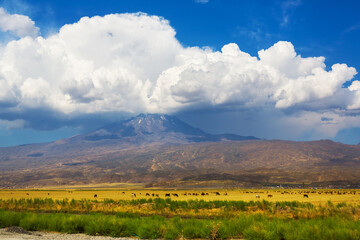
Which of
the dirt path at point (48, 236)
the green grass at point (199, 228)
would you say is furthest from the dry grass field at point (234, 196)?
the dirt path at point (48, 236)

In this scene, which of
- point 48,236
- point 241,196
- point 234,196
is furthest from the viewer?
point 241,196

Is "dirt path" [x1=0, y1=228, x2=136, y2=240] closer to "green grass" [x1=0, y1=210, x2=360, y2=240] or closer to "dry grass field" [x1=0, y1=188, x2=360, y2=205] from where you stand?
"green grass" [x1=0, y1=210, x2=360, y2=240]

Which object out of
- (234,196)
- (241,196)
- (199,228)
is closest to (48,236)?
(199,228)

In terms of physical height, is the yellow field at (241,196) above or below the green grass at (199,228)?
below

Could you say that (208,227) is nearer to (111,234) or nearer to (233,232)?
(233,232)

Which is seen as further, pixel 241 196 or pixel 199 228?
pixel 241 196

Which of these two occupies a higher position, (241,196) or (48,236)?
(48,236)

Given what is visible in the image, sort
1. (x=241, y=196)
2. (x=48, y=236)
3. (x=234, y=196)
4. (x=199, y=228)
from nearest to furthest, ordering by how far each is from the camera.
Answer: (x=199, y=228)
(x=48, y=236)
(x=234, y=196)
(x=241, y=196)

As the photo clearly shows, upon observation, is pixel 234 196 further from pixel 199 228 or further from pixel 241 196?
pixel 199 228

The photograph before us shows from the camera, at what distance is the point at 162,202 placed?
43.1 meters

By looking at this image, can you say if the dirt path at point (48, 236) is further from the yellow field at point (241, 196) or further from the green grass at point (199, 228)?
the yellow field at point (241, 196)

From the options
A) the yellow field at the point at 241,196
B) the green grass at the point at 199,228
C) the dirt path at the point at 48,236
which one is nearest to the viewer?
the green grass at the point at 199,228

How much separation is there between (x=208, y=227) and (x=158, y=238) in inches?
131

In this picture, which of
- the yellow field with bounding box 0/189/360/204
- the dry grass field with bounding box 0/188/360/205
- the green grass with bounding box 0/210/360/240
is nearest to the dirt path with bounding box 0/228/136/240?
the green grass with bounding box 0/210/360/240
